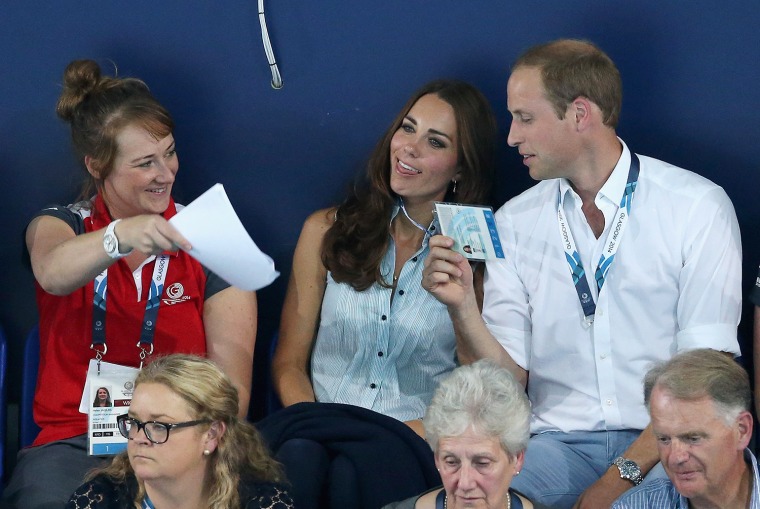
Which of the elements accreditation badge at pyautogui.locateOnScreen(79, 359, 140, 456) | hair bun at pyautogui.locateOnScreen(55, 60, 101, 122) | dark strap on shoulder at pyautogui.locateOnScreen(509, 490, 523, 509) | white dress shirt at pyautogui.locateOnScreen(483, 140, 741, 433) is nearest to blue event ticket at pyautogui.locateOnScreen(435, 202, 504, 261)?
white dress shirt at pyautogui.locateOnScreen(483, 140, 741, 433)

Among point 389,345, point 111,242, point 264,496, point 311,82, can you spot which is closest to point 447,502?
point 264,496

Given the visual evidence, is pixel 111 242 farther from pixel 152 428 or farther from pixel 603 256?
pixel 603 256

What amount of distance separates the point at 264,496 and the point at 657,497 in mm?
1098

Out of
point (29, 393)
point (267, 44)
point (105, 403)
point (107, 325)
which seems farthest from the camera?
point (267, 44)

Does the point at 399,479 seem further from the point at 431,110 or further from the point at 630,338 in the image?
the point at 431,110

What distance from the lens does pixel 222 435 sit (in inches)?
135

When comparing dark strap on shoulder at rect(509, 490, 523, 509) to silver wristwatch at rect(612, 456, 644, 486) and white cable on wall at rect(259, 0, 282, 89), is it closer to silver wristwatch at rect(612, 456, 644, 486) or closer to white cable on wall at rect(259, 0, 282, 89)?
silver wristwatch at rect(612, 456, 644, 486)

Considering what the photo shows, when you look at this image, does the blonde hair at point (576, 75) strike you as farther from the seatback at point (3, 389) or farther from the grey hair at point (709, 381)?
the seatback at point (3, 389)

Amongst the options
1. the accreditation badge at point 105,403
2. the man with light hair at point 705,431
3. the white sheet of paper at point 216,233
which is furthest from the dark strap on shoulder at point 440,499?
the accreditation badge at point 105,403

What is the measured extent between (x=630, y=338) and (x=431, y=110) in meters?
1.07

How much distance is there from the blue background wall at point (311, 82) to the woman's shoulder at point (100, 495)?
126cm

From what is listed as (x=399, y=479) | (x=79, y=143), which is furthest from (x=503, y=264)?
(x=79, y=143)

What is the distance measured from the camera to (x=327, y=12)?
452 centimetres

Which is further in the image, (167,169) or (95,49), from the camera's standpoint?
(95,49)
